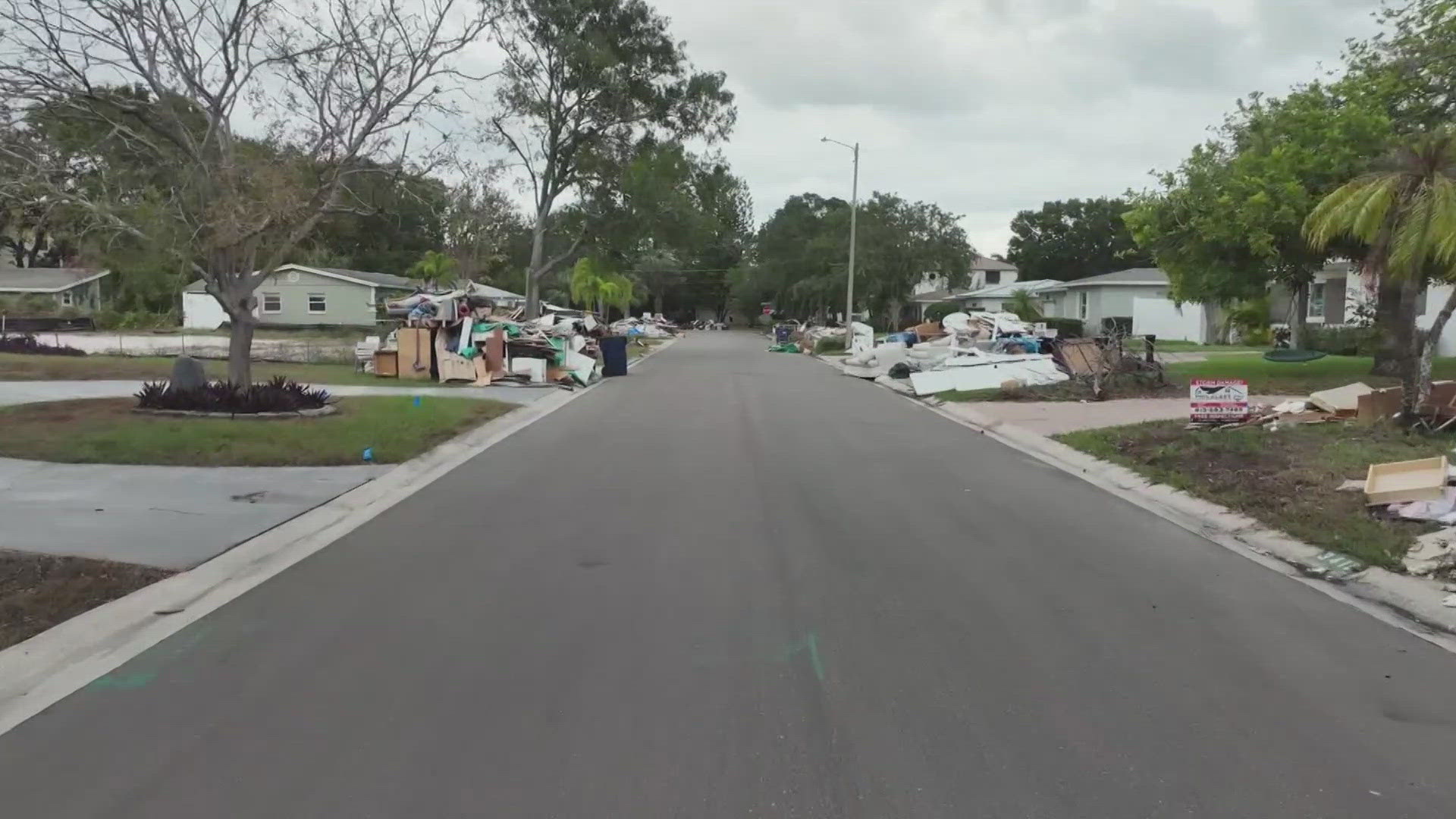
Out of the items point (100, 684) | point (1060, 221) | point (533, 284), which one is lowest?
point (100, 684)

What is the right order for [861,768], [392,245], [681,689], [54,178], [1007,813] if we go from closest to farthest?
1. [1007,813]
2. [861,768]
3. [681,689]
4. [54,178]
5. [392,245]

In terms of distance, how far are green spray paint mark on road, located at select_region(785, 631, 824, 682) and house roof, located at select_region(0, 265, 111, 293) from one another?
61.6m

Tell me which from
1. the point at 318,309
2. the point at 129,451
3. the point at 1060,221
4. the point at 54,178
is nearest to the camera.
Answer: the point at 129,451

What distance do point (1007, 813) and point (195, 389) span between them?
1545cm

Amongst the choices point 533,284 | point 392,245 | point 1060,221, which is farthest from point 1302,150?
point 1060,221

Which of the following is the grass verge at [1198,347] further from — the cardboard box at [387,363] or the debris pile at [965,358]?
the cardboard box at [387,363]

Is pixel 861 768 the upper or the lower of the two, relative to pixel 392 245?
lower

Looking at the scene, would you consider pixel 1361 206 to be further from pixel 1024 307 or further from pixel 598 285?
pixel 598 285

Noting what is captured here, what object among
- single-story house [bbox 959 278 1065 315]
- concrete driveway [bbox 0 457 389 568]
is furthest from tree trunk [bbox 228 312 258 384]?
single-story house [bbox 959 278 1065 315]

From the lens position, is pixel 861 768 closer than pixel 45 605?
Yes

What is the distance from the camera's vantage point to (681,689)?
544 centimetres

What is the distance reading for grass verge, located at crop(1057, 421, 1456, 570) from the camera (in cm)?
878

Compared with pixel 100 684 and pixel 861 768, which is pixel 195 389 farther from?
pixel 861 768

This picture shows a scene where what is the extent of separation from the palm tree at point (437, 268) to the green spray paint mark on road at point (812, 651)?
51059 mm
